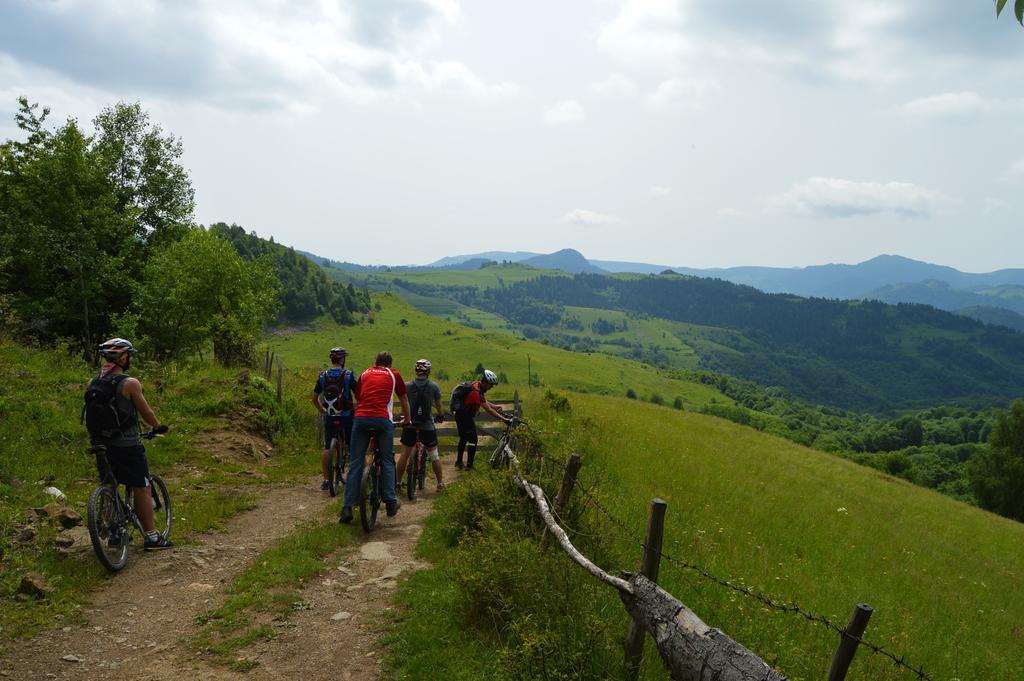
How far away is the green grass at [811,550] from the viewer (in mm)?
7883

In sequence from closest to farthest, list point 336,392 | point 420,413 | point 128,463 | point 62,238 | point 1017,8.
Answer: point 1017,8 < point 128,463 < point 420,413 < point 336,392 < point 62,238

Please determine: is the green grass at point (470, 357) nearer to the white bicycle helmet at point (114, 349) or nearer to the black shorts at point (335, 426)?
the black shorts at point (335, 426)

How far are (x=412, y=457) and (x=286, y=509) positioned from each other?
2689 millimetres

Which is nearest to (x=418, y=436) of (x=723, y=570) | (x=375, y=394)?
(x=375, y=394)

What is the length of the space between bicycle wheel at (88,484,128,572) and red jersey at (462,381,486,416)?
24.0 ft

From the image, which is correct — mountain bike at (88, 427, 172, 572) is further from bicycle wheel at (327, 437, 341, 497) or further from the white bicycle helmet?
bicycle wheel at (327, 437, 341, 497)

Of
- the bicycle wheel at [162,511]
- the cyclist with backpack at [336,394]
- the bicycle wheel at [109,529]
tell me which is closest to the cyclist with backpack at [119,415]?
the bicycle wheel at [109,529]

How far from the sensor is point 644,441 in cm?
2345

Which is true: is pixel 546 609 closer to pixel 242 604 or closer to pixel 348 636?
pixel 348 636

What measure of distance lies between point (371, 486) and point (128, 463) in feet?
12.5

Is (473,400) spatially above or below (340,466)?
above

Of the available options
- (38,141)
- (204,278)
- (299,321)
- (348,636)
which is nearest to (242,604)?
(348,636)

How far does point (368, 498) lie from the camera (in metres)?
10.6

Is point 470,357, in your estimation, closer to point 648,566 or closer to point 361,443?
point 361,443
